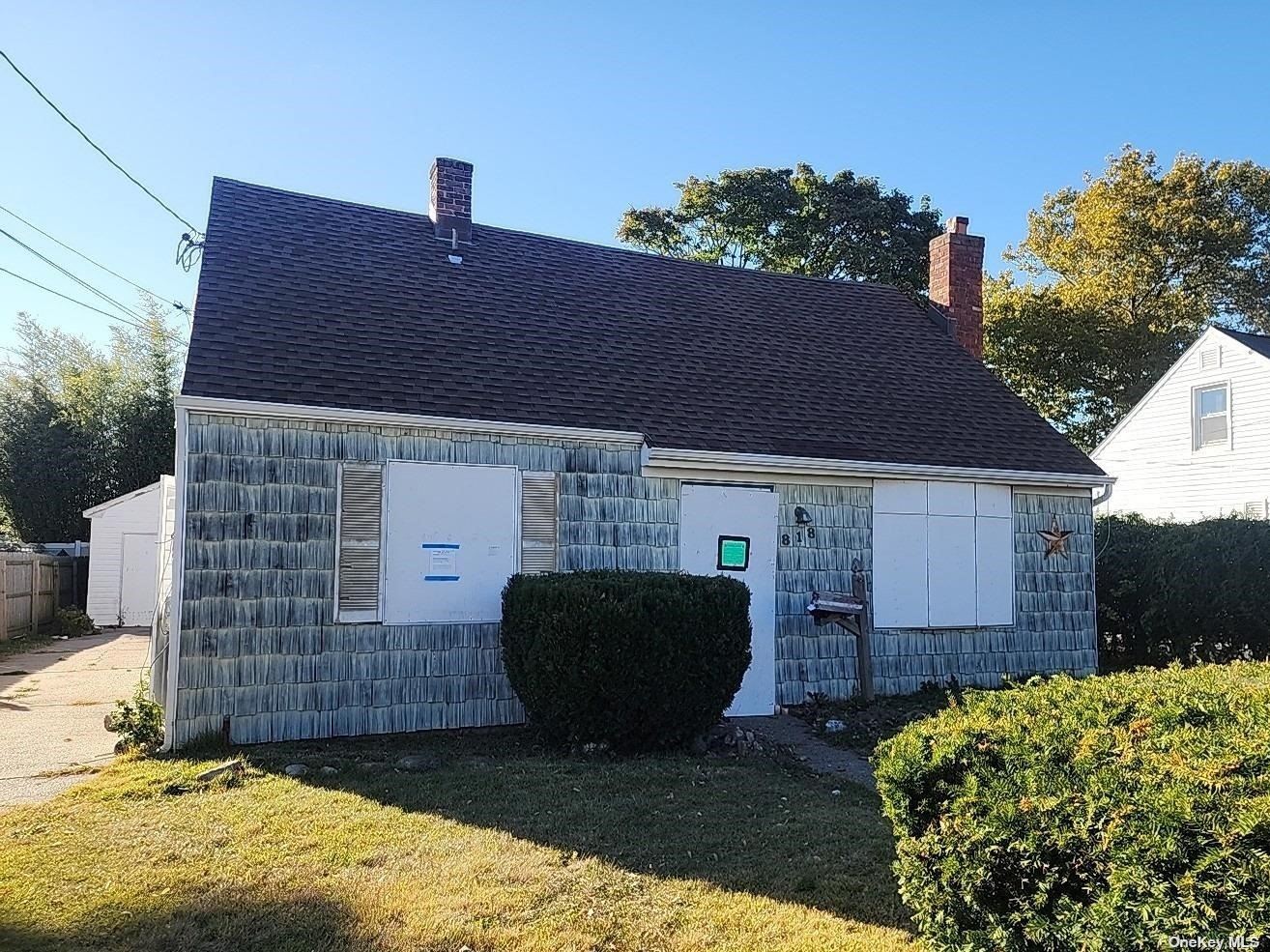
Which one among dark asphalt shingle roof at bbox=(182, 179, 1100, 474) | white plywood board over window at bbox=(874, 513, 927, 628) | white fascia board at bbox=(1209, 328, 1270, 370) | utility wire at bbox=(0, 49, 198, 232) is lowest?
white plywood board over window at bbox=(874, 513, 927, 628)

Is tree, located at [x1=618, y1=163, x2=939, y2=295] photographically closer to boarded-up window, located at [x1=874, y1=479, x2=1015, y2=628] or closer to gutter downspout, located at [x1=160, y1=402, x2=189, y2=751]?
boarded-up window, located at [x1=874, y1=479, x2=1015, y2=628]

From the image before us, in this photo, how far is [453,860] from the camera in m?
5.00

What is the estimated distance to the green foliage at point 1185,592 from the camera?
1240 centimetres

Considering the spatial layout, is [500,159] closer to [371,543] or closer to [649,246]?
[371,543]

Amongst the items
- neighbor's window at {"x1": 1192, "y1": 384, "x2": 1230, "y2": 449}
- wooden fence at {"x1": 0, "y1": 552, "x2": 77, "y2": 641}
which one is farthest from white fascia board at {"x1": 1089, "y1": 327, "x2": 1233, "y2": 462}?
wooden fence at {"x1": 0, "y1": 552, "x2": 77, "y2": 641}

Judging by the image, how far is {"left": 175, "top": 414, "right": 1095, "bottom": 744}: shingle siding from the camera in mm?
7664

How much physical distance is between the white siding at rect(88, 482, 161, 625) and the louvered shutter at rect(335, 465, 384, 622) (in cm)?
1435

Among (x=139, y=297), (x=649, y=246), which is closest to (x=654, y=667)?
(x=649, y=246)

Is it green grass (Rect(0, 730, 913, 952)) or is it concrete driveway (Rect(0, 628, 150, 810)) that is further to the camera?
concrete driveway (Rect(0, 628, 150, 810))

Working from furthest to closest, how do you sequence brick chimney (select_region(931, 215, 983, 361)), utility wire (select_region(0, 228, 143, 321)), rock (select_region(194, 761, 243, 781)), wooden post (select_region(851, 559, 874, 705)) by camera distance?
utility wire (select_region(0, 228, 143, 321)), brick chimney (select_region(931, 215, 983, 361)), wooden post (select_region(851, 559, 874, 705)), rock (select_region(194, 761, 243, 781))

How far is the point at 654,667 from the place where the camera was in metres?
7.39

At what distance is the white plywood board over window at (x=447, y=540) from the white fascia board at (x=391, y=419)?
37 centimetres

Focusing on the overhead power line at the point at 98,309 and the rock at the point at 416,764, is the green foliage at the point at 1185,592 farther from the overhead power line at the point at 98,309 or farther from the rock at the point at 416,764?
the overhead power line at the point at 98,309

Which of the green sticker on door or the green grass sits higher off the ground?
the green sticker on door
